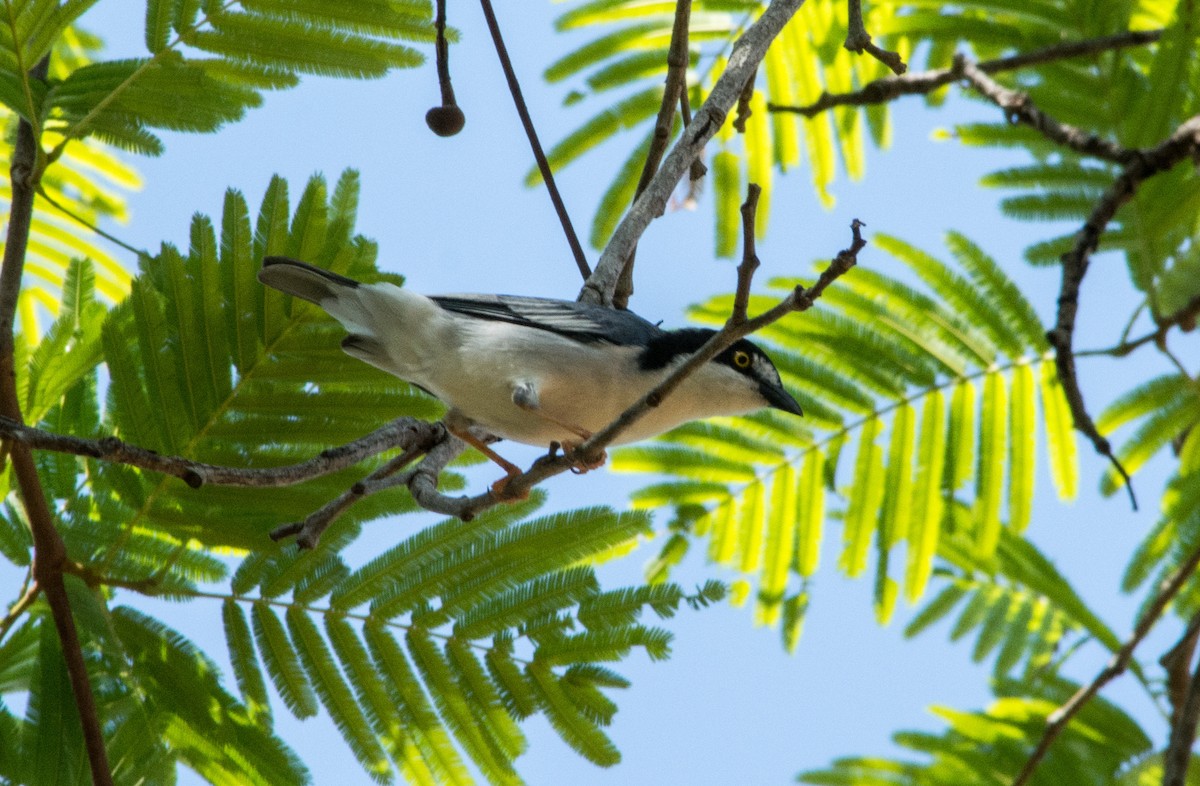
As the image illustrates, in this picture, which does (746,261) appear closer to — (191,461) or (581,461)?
(581,461)

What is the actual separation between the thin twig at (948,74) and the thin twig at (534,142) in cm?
153

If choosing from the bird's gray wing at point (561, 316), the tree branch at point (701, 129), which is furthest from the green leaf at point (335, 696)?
the tree branch at point (701, 129)

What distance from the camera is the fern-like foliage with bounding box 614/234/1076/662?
554 centimetres

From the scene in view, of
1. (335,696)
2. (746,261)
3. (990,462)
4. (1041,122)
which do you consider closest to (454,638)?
(335,696)

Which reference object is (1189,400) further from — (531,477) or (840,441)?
(531,477)

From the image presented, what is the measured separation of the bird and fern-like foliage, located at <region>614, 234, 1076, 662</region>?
1.20 meters

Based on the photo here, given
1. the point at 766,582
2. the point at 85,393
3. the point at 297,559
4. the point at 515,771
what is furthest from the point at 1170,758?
the point at 85,393

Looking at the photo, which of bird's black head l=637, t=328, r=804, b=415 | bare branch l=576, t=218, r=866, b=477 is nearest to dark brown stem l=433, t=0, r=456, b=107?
bird's black head l=637, t=328, r=804, b=415

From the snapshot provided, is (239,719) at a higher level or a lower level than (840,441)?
lower

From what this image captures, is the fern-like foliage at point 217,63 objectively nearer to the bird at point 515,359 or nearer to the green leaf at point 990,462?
the bird at point 515,359

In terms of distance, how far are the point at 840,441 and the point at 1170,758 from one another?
1955 mm

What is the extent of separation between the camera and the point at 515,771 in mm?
4016

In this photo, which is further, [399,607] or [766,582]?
[766,582]

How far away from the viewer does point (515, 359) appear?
4234 millimetres
